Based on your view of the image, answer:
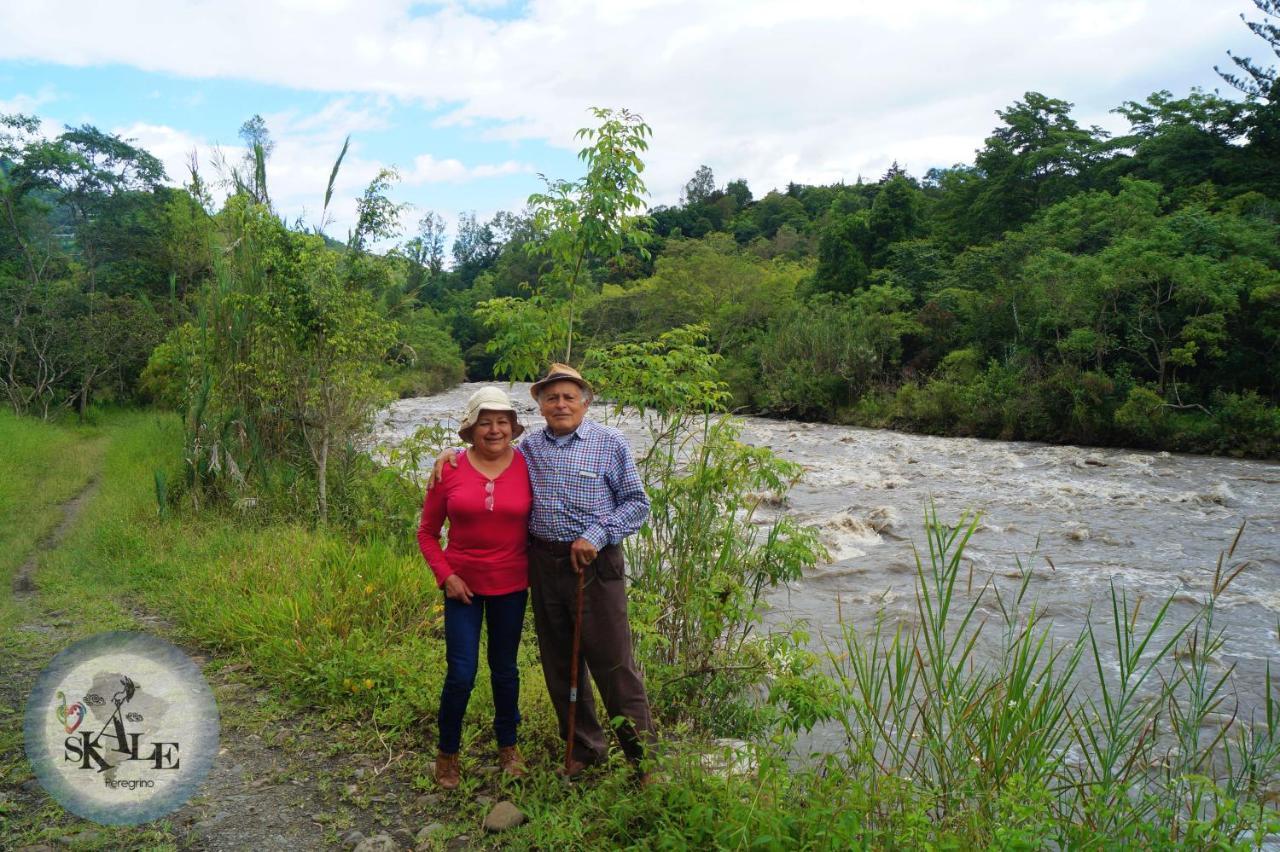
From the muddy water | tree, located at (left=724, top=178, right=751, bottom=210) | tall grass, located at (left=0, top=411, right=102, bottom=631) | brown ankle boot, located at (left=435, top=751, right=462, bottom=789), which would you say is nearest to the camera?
brown ankle boot, located at (left=435, top=751, right=462, bottom=789)

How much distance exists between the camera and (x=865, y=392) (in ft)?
91.8

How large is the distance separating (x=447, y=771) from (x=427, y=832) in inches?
11.9

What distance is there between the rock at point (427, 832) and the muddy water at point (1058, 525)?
2.65 m

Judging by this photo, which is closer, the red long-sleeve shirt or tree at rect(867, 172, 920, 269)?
the red long-sleeve shirt

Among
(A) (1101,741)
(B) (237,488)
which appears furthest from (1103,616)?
(B) (237,488)

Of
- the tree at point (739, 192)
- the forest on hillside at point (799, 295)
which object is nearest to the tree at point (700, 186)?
the tree at point (739, 192)

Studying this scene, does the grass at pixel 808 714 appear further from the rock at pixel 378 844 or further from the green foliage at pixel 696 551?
the green foliage at pixel 696 551

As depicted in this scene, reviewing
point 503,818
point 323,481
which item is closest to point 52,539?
point 323,481

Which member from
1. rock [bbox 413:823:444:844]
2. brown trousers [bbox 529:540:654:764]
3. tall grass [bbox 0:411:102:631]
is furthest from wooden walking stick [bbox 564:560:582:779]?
tall grass [bbox 0:411:102:631]

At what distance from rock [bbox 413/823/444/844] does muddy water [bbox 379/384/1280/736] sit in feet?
8.70

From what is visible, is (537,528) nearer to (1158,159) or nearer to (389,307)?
(389,307)

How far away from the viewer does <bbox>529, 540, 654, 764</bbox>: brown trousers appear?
3.19 metres

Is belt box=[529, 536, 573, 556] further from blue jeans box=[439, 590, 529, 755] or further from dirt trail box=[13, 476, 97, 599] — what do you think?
dirt trail box=[13, 476, 97, 599]

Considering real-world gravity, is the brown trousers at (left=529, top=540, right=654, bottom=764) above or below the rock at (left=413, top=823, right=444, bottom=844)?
above
